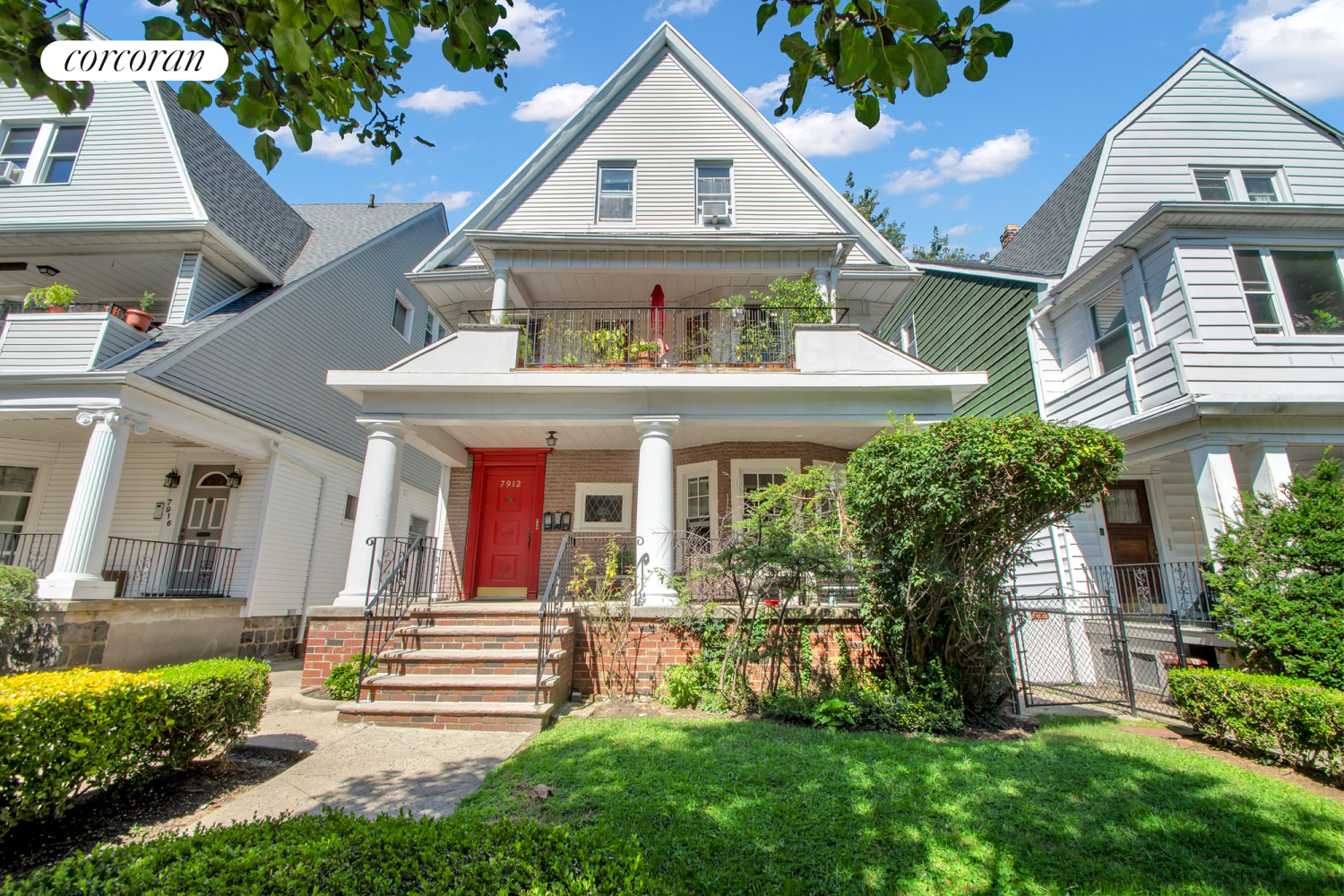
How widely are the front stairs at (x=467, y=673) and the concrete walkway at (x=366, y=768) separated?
6.4 inches

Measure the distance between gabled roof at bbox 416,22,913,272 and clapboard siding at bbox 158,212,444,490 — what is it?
3.54 m

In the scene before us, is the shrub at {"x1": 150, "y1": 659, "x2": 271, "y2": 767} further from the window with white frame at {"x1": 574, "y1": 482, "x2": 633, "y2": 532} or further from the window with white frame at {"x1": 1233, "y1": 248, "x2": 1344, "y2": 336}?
the window with white frame at {"x1": 1233, "y1": 248, "x2": 1344, "y2": 336}

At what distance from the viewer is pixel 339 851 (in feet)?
7.67

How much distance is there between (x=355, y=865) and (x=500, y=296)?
8.55 meters

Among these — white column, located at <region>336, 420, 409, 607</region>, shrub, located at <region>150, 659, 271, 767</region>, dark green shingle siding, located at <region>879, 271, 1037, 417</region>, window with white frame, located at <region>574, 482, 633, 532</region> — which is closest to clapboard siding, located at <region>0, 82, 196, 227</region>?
white column, located at <region>336, 420, 409, 607</region>

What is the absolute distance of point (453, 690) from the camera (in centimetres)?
614

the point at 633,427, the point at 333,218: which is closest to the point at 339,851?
the point at 633,427

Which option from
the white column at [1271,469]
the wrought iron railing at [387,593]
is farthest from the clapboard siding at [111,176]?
the white column at [1271,469]

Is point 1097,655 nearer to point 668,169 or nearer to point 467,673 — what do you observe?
point 467,673

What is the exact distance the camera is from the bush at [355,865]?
209cm

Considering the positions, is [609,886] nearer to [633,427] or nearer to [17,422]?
[633,427]

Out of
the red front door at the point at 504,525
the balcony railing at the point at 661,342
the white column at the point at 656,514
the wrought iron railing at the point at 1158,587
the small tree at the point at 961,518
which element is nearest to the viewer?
the small tree at the point at 961,518

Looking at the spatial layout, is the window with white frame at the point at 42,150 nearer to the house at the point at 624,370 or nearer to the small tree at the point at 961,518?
the house at the point at 624,370

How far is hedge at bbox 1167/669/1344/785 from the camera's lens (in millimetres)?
5051
